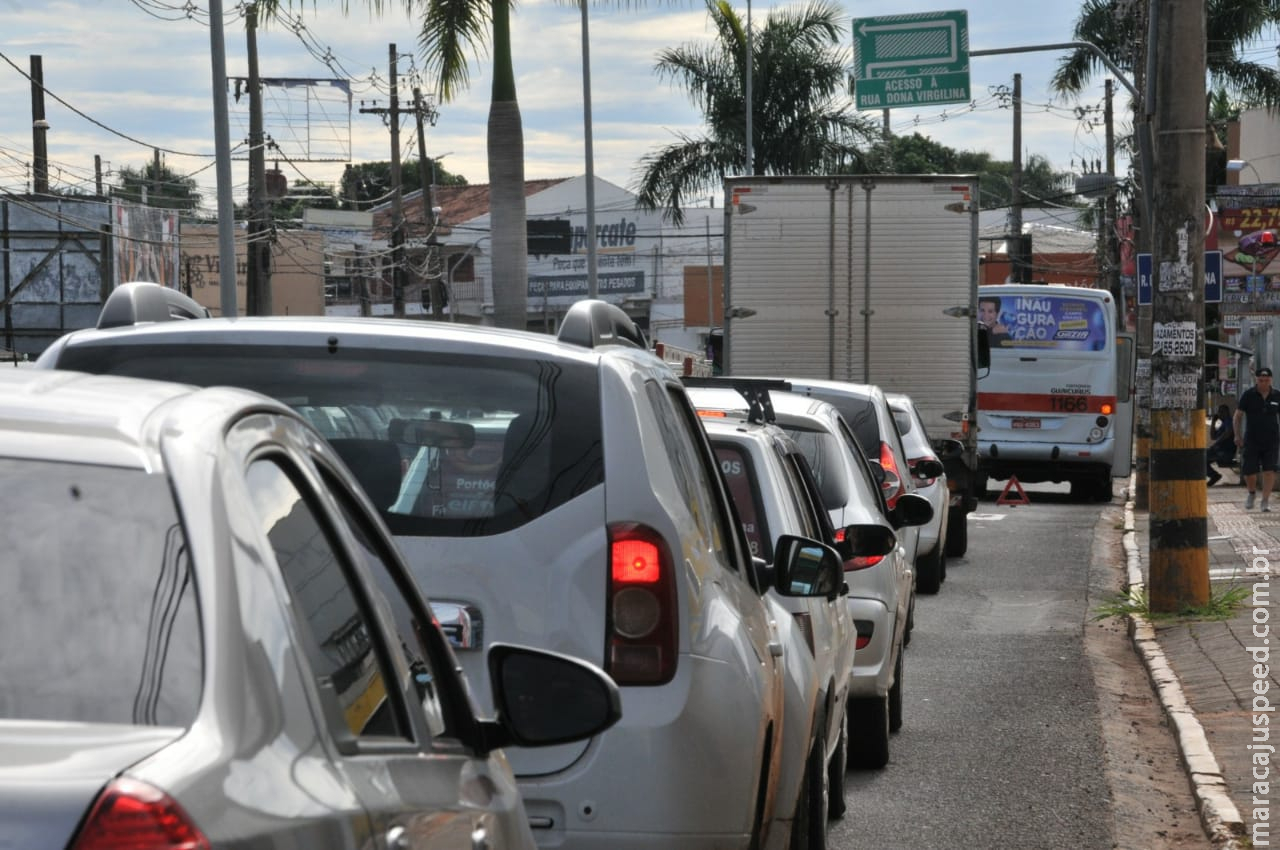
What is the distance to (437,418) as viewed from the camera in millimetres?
4328

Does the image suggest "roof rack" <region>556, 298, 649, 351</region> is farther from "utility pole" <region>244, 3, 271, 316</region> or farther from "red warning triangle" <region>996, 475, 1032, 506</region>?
"utility pole" <region>244, 3, 271, 316</region>

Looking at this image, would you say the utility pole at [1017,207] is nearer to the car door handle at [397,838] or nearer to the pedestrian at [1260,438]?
the pedestrian at [1260,438]

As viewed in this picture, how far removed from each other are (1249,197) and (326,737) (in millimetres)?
39897

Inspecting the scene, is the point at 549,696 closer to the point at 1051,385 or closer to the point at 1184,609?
the point at 1184,609

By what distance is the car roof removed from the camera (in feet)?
6.72

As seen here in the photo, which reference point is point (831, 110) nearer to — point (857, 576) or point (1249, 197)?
point (1249, 197)

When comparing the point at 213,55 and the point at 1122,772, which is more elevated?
the point at 213,55

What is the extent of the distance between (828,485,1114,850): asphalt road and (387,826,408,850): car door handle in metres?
4.91

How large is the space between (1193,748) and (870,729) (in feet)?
4.89

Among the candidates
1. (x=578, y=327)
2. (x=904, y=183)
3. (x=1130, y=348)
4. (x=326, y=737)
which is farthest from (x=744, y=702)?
(x=1130, y=348)

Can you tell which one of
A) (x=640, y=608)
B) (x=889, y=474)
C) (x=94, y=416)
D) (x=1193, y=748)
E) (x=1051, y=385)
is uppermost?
(x=94, y=416)

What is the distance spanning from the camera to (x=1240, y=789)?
7.71m

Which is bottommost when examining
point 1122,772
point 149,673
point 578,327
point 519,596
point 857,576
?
point 1122,772

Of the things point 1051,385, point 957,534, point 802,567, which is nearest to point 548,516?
point 802,567
